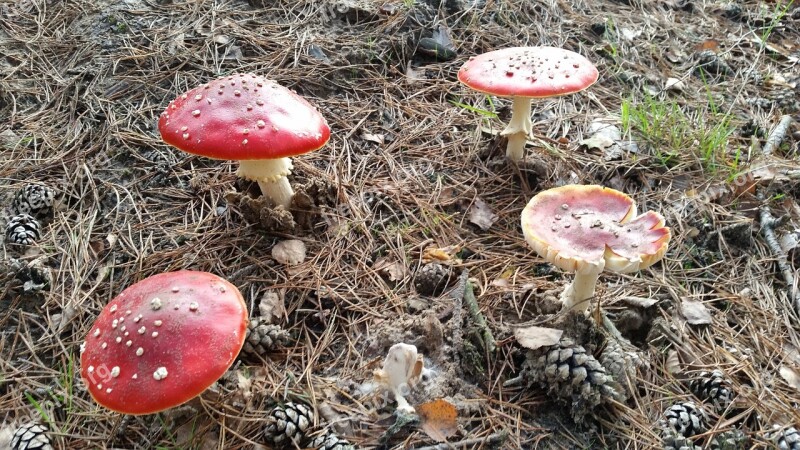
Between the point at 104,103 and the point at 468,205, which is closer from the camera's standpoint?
the point at 468,205

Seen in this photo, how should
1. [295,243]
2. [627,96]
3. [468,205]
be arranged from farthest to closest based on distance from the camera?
[627,96], [468,205], [295,243]

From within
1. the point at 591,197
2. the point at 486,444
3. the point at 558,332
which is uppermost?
the point at 591,197

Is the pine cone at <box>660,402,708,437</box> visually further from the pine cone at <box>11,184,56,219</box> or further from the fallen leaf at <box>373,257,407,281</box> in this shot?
the pine cone at <box>11,184,56,219</box>

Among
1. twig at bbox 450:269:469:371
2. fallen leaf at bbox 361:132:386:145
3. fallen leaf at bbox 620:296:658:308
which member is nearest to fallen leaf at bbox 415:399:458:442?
twig at bbox 450:269:469:371

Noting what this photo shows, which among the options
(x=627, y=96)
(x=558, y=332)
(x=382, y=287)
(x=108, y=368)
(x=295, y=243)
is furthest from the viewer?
(x=627, y=96)

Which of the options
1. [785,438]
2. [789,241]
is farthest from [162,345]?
[789,241]

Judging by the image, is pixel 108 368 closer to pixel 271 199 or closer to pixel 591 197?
pixel 271 199

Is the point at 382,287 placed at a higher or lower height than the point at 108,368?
lower

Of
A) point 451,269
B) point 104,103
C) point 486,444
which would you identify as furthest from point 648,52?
point 104,103
